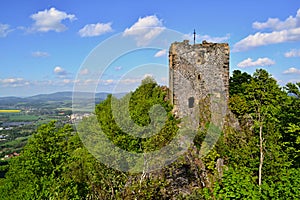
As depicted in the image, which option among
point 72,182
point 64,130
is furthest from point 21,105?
point 72,182

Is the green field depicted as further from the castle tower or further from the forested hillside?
the castle tower

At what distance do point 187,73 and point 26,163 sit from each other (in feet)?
33.2

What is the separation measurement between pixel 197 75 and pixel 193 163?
601 cm

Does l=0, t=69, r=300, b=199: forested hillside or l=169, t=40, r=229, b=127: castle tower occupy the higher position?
l=169, t=40, r=229, b=127: castle tower

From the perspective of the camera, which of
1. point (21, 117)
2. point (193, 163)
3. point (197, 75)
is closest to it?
point (193, 163)

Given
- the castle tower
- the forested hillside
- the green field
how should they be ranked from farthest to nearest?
the green field
the castle tower
the forested hillside

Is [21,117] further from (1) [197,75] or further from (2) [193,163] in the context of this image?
(2) [193,163]

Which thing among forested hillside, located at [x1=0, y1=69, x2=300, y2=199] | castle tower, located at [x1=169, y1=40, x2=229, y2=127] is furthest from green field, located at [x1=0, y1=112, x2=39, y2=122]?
castle tower, located at [x1=169, y1=40, x2=229, y2=127]

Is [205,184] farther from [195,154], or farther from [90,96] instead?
[90,96]

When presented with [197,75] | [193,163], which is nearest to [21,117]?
[197,75]

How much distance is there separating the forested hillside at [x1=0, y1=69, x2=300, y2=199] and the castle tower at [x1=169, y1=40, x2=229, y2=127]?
873 millimetres

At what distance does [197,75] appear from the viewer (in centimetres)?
1822

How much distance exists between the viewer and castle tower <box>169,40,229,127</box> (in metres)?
18.0

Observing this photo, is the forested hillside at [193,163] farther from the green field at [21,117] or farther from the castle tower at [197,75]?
the green field at [21,117]
